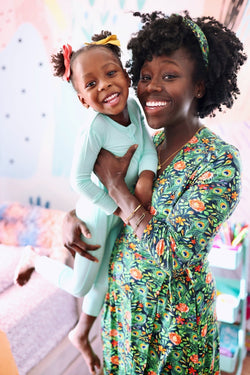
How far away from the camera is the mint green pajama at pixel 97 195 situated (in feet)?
3.70

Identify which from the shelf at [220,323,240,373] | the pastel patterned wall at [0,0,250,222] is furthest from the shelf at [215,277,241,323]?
the pastel patterned wall at [0,0,250,222]

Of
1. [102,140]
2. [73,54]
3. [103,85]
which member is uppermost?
[73,54]

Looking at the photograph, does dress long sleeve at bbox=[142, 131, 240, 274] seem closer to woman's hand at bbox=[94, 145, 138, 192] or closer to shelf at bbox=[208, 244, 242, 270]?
woman's hand at bbox=[94, 145, 138, 192]

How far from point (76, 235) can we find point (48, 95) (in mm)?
1543

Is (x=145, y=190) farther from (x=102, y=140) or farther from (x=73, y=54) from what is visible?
(x=73, y=54)

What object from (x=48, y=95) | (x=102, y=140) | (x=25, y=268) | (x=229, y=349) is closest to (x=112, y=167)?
(x=102, y=140)

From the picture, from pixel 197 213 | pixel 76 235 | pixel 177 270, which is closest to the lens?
pixel 197 213

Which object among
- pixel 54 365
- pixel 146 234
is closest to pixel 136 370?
pixel 146 234

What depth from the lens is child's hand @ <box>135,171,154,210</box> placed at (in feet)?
3.55

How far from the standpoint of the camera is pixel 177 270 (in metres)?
1.04

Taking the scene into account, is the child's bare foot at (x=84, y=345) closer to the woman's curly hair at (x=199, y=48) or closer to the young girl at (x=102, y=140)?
the young girl at (x=102, y=140)

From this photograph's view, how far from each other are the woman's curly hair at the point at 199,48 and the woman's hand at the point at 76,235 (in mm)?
579

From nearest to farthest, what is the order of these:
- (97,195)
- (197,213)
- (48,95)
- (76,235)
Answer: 1. (197,213)
2. (97,195)
3. (76,235)
4. (48,95)

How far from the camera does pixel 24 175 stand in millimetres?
2844
